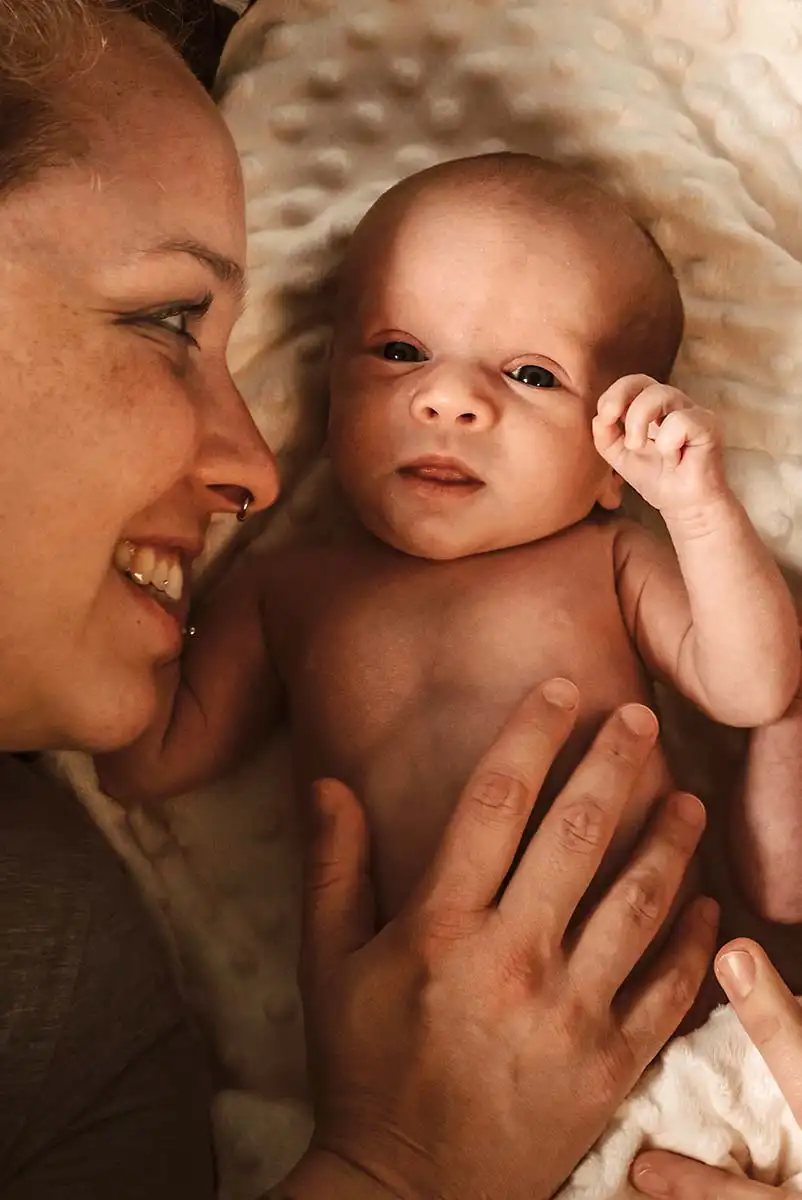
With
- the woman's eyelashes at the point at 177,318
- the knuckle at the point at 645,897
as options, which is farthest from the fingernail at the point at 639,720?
the woman's eyelashes at the point at 177,318

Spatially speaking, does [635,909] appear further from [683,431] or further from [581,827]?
[683,431]

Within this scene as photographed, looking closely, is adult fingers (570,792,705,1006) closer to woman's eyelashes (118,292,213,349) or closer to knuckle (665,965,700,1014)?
knuckle (665,965,700,1014)

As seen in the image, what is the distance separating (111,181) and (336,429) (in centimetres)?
37

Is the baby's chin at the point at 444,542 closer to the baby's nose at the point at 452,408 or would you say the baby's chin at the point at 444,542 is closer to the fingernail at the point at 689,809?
the baby's nose at the point at 452,408

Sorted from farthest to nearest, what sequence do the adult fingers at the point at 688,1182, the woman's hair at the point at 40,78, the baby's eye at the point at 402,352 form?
1. the baby's eye at the point at 402,352
2. the adult fingers at the point at 688,1182
3. the woman's hair at the point at 40,78

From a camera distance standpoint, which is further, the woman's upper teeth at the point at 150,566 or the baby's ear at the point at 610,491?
the baby's ear at the point at 610,491

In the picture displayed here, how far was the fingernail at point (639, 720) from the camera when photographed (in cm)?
97

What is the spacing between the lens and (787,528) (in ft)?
3.75

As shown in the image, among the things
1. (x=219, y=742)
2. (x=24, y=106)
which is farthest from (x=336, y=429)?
(x=24, y=106)

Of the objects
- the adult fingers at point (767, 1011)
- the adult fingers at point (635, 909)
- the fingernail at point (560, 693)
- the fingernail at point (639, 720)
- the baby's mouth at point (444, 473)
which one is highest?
the baby's mouth at point (444, 473)

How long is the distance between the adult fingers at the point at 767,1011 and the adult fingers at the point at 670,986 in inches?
2.6

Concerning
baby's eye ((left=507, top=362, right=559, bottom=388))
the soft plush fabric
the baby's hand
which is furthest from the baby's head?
the soft plush fabric

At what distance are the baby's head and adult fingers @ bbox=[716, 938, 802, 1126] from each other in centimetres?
40

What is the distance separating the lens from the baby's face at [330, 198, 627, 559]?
102 cm
